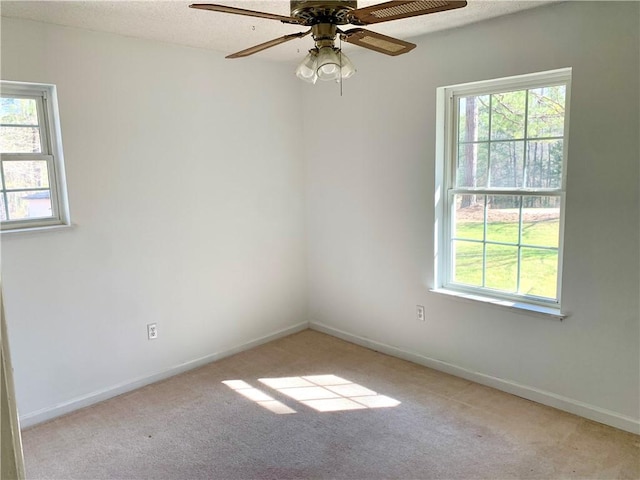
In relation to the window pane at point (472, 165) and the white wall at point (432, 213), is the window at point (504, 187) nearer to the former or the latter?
the window pane at point (472, 165)

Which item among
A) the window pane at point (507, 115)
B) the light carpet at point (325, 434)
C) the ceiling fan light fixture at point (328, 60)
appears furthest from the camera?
the window pane at point (507, 115)

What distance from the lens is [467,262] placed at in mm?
3344

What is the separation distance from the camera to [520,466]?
2363mm

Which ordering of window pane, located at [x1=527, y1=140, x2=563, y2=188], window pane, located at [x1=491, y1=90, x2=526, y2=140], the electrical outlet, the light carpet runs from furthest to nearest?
the electrical outlet < window pane, located at [x1=491, y1=90, x2=526, y2=140] < window pane, located at [x1=527, y1=140, x2=563, y2=188] < the light carpet

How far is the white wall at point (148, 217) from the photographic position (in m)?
2.83

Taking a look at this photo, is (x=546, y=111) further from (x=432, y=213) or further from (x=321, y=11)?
(x=321, y=11)

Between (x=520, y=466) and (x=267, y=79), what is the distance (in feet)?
Answer: 10.6

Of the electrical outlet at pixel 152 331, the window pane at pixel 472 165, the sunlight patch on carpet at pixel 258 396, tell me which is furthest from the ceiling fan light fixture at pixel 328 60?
the electrical outlet at pixel 152 331

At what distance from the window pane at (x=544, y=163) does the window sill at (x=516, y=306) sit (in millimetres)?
760

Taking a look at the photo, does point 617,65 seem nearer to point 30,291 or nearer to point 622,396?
point 622,396

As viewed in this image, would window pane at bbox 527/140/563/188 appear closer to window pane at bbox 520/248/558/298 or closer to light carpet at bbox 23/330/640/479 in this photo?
window pane at bbox 520/248/558/298

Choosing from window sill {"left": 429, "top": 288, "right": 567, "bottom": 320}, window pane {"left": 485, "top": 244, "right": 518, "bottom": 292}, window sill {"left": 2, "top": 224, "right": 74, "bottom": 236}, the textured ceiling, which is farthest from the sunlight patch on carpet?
the textured ceiling

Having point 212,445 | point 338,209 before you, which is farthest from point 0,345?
point 338,209

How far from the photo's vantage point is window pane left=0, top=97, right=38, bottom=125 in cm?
271
